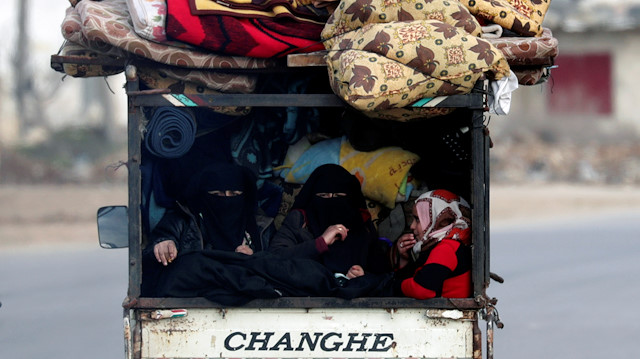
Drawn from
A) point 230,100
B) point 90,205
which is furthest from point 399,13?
point 90,205

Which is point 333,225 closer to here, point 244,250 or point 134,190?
point 244,250

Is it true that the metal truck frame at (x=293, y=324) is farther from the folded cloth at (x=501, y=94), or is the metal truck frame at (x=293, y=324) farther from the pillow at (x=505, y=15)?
the pillow at (x=505, y=15)

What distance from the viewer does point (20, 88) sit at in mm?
24141

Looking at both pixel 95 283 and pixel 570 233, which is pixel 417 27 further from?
pixel 570 233

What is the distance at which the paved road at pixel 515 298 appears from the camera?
726 centimetres

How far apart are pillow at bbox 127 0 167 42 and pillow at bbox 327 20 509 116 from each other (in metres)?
0.75

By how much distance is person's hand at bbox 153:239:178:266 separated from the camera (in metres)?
4.21

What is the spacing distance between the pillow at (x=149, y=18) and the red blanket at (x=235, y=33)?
1.3 inches

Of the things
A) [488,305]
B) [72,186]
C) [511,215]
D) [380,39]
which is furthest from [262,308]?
[72,186]

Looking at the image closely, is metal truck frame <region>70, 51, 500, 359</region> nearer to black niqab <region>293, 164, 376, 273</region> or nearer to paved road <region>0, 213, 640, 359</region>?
black niqab <region>293, 164, 376, 273</region>

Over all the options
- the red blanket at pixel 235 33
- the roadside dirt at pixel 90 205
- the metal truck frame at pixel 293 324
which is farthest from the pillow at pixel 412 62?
the roadside dirt at pixel 90 205

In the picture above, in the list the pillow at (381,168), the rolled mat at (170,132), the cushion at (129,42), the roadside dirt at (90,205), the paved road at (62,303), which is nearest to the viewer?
the cushion at (129,42)

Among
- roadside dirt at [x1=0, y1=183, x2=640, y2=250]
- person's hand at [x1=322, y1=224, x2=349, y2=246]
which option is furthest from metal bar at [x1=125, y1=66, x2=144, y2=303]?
roadside dirt at [x1=0, y1=183, x2=640, y2=250]

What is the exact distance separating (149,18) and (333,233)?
134 cm
